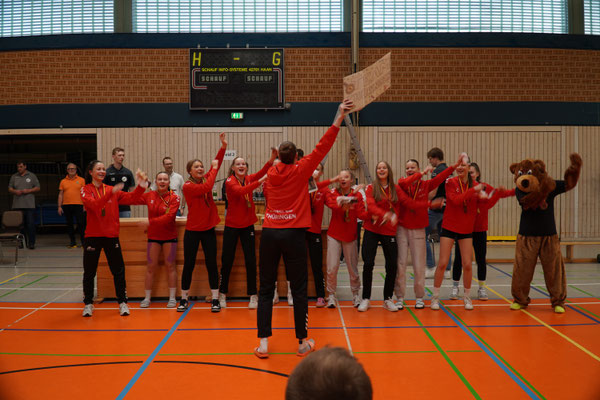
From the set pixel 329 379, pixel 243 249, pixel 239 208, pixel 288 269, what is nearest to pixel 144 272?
pixel 243 249

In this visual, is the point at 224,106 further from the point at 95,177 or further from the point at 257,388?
the point at 257,388

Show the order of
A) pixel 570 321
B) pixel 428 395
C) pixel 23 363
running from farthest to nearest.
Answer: pixel 570 321 → pixel 23 363 → pixel 428 395

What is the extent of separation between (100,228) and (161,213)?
72cm

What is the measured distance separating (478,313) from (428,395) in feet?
8.02

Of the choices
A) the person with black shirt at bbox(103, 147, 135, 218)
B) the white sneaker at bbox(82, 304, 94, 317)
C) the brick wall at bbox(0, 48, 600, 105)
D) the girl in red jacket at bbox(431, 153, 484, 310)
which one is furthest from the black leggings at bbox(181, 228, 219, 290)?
the brick wall at bbox(0, 48, 600, 105)

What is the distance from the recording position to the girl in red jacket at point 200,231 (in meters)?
5.59

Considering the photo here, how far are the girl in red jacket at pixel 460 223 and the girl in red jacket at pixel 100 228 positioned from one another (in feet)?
11.6

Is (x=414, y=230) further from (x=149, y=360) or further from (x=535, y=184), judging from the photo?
(x=149, y=360)

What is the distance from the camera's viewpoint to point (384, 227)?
5527 millimetres

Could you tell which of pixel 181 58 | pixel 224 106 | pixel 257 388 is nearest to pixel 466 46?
pixel 224 106

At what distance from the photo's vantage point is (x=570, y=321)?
5.11 meters

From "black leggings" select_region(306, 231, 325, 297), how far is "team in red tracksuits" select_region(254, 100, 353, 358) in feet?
5.11

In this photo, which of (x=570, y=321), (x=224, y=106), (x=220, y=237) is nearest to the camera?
(x=570, y=321)

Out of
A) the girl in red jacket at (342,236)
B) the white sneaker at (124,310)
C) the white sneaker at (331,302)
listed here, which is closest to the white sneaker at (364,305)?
the girl in red jacket at (342,236)
